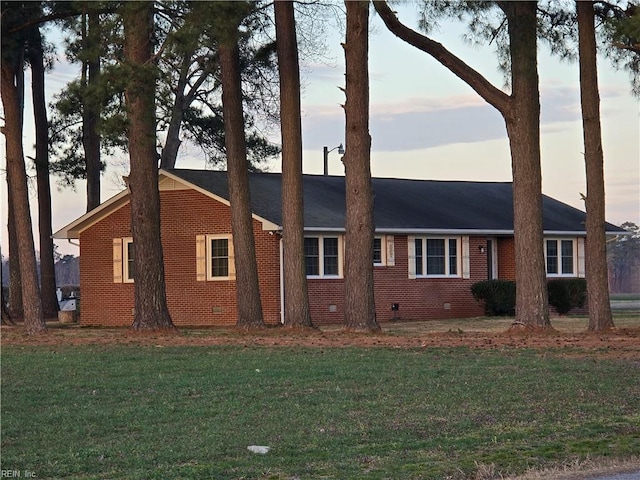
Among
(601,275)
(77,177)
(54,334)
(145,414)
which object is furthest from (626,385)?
(77,177)

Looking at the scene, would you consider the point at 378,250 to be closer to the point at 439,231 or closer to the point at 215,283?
the point at 439,231

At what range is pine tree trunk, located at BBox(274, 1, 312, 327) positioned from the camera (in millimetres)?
26531

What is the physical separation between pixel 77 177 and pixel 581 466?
1342 inches

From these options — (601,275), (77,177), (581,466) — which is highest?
(77,177)

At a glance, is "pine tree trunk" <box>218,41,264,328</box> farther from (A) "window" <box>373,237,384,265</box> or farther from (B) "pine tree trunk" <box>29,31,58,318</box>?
(B) "pine tree trunk" <box>29,31,58,318</box>

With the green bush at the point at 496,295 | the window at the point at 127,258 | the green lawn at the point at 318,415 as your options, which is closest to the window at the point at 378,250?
the green bush at the point at 496,295

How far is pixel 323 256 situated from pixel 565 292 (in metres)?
8.15

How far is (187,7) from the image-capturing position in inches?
939

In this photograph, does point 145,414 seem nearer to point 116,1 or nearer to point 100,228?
point 116,1

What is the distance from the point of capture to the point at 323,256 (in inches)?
1344

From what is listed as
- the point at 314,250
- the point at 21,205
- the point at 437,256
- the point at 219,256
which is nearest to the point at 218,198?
the point at 219,256

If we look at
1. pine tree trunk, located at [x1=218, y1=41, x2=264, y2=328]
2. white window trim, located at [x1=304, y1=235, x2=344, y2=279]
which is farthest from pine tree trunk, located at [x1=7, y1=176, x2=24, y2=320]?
pine tree trunk, located at [x1=218, y1=41, x2=264, y2=328]

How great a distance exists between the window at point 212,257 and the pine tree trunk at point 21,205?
6.85 metres

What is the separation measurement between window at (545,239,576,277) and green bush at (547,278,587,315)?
133 cm
